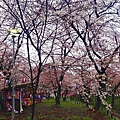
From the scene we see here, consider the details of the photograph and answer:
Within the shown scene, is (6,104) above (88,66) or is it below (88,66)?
below

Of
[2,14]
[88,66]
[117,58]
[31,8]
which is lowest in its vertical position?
[88,66]

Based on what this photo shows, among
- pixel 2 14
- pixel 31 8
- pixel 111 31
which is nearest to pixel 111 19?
pixel 111 31

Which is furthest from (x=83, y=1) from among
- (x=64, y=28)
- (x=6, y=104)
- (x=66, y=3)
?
(x=6, y=104)

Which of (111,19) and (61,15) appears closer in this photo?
(61,15)

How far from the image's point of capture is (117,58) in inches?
483

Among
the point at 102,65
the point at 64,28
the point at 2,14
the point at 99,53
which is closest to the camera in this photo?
the point at 64,28

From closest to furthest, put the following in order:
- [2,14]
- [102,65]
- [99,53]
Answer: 1. [102,65]
2. [2,14]
3. [99,53]

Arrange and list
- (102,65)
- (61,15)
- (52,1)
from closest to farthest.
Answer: (61,15), (52,1), (102,65)

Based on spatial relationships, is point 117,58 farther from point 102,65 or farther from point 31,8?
point 31,8

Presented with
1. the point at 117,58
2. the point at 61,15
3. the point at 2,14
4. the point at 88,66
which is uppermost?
the point at 2,14

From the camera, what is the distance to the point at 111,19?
11.8 meters

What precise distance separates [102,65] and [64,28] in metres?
3.01

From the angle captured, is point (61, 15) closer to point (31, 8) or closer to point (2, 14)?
point (31, 8)

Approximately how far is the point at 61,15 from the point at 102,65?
4510mm
